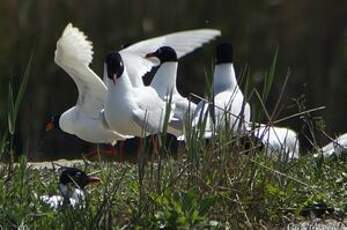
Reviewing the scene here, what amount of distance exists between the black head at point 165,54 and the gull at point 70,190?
3.43m

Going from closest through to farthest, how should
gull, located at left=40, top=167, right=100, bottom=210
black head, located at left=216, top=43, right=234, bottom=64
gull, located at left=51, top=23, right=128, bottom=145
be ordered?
gull, located at left=40, top=167, right=100, bottom=210 → gull, located at left=51, top=23, right=128, bottom=145 → black head, located at left=216, top=43, right=234, bottom=64

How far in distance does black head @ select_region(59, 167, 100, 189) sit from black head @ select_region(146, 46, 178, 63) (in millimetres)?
3400

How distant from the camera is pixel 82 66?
28.6 feet

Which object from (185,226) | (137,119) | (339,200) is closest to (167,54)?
(137,119)

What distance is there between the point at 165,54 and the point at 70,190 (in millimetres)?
4187

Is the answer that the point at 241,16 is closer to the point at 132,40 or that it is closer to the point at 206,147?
the point at 132,40

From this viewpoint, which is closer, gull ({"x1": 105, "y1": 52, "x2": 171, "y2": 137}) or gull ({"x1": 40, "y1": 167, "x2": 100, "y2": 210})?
gull ({"x1": 40, "y1": 167, "x2": 100, "y2": 210})

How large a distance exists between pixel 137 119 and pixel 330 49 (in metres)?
6.74

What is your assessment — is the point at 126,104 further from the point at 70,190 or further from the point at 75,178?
the point at 70,190

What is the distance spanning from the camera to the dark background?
41.6ft

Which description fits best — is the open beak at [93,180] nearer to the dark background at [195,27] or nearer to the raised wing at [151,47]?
the raised wing at [151,47]

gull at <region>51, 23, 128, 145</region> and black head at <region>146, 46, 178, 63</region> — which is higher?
black head at <region>146, 46, 178, 63</region>

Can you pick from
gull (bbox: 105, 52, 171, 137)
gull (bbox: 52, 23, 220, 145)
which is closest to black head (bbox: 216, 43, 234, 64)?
gull (bbox: 52, 23, 220, 145)

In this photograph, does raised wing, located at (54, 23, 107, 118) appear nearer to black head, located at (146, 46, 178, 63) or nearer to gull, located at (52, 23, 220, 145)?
gull, located at (52, 23, 220, 145)
